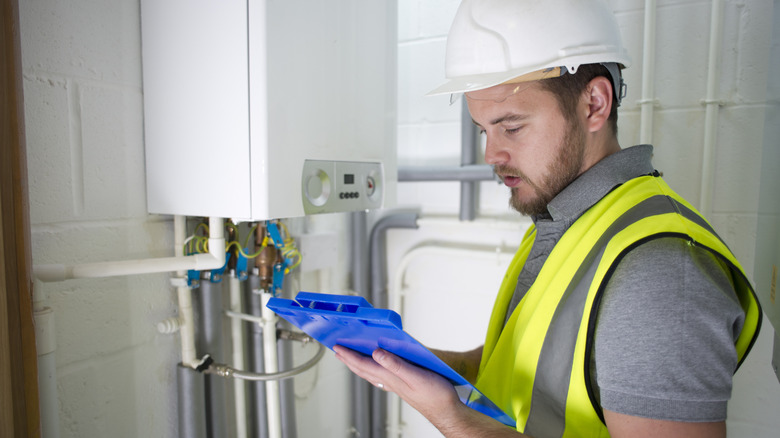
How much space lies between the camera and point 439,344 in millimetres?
1696

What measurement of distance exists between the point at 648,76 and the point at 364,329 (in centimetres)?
106

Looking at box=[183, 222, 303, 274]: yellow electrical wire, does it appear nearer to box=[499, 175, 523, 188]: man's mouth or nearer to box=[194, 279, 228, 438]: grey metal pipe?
box=[194, 279, 228, 438]: grey metal pipe

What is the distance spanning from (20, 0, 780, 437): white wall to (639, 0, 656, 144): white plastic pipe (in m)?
0.04

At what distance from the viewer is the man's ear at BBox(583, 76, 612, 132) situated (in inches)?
33.1

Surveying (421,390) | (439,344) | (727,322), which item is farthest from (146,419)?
(727,322)

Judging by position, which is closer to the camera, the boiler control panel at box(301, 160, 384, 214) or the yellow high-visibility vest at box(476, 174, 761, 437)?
the yellow high-visibility vest at box(476, 174, 761, 437)

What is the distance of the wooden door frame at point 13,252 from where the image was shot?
667 millimetres

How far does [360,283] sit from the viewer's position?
1688 mm

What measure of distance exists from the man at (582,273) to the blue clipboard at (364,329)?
26 mm

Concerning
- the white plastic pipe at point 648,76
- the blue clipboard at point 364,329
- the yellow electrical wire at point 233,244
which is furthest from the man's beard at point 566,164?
the yellow electrical wire at point 233,244

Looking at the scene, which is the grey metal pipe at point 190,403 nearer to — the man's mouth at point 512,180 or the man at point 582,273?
the man at point 582,273

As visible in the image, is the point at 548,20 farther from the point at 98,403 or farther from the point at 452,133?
the point at 98,403

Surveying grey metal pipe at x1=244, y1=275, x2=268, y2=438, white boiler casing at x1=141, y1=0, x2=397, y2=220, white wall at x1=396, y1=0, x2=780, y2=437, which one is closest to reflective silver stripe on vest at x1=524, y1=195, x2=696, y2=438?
white boiler casing at x1=141, y1=0, x2=397, y2=220

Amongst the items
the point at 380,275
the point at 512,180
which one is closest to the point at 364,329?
the point at 512,180
